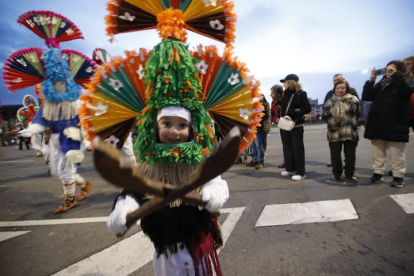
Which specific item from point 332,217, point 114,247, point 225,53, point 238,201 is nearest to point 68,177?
point 114,247

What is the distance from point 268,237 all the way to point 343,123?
8.77 feet

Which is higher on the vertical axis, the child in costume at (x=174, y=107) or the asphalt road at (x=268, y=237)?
the child in costume at (x=174, y=107)

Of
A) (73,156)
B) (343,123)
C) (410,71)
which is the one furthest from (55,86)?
(410,71)

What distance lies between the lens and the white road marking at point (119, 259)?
2.09m

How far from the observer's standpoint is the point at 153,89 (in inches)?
55.4

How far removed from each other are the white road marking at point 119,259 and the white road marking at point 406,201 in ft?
7.54

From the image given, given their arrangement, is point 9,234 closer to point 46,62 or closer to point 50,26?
point 46,62

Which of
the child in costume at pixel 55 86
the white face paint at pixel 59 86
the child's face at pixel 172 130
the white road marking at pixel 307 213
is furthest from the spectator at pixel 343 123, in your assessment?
the white face paint at pixel 59 86

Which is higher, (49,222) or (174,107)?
(174,107)

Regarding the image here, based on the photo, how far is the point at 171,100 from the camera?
4.45 ft

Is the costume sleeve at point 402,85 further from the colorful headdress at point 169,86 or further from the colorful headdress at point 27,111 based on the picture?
the colorful headdress at point 27,111

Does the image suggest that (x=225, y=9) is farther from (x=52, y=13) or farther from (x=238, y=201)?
(x=52, y=13)

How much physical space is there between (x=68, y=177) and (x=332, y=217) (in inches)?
155

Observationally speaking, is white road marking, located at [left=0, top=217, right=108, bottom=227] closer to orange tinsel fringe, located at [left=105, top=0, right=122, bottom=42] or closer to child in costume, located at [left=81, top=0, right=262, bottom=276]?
child in costume, located at [left=81, top=0, right=262, bottom=276]
